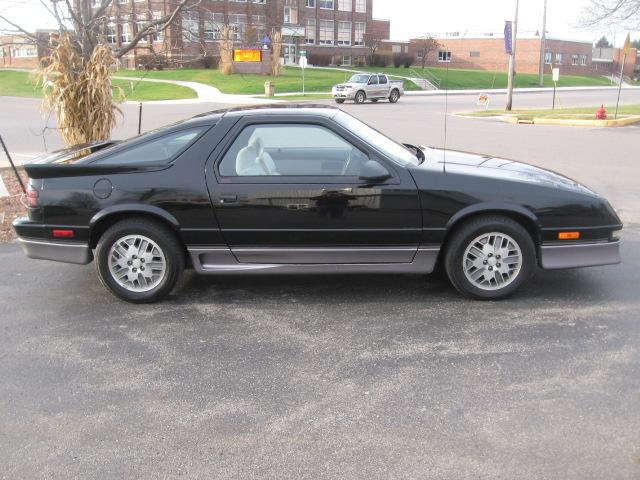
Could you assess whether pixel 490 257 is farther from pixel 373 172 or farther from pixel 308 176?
pixel 308 176

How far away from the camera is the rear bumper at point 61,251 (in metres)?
5.10

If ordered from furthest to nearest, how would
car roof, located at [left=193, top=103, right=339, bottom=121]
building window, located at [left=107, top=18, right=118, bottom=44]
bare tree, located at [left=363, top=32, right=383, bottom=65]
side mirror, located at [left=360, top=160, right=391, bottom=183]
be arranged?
1. bare tree, located at [left=363, top=32, right=383, bottom=65]
2. building window, located at [left=107, top=18, right=118, bottom=44]
3. car roof, located at [left=193, top=103, right=339, bottom=121]
4. side mirror, located at [left=360, top=160, right=391, bottom=183]

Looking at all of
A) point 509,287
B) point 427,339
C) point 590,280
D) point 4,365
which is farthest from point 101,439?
point 590,280

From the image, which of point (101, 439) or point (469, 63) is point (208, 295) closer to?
point (101, 439)

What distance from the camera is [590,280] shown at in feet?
18.4

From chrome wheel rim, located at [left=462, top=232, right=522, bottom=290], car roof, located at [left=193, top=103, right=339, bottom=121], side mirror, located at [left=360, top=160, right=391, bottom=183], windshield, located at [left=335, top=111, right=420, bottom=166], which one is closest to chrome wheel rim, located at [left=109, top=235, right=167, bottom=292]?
car roof, located at [left=193, top=103, right=339, bottom=121]

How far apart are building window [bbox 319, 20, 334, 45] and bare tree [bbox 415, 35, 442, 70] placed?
33.2 ft

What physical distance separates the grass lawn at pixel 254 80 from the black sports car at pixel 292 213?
112ft

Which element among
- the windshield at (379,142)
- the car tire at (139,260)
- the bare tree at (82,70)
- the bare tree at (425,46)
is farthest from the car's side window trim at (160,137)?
the bare tree at (425,46)

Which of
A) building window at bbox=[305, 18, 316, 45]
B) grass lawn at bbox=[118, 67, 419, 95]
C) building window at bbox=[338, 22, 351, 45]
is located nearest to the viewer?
grass lawn at bbox=[118, 67, 419, 95]

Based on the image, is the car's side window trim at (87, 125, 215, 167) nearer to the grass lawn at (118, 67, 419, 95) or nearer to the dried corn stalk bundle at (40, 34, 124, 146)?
the dried corn stalk bundle at (40, 34, 124, 146)

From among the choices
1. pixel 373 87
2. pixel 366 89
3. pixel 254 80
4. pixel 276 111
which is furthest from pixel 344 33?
pixel 276 111

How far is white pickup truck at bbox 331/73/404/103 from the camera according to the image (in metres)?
34.6

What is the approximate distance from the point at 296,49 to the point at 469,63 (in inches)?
964
